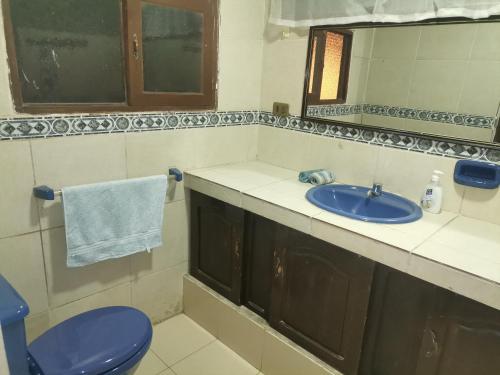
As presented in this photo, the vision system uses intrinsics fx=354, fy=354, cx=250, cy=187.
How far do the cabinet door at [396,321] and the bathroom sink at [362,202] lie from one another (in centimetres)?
30

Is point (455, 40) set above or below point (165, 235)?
above

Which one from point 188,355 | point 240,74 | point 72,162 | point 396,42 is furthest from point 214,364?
point 396,42

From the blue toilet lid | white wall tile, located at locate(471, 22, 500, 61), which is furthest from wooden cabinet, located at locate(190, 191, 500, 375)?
white wall tile, located at locate(471, 22, 500, 61)

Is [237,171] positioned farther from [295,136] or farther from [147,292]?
[147,292]

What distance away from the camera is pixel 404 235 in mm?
1216

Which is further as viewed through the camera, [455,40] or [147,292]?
[147,292]

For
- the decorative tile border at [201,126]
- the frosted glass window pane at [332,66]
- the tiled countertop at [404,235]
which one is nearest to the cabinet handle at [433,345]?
the tiled countertop at [404,235]

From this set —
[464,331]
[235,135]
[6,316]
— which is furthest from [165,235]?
[464,331]

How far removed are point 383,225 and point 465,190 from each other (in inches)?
17.2

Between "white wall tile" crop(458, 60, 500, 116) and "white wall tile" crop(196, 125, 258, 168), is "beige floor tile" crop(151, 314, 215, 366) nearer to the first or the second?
"white wall tile" crop(196, 125, 258, 168)

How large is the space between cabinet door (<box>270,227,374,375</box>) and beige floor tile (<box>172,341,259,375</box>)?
317mm

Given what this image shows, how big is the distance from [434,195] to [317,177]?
1.70ft

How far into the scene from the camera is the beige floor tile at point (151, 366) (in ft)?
5.49

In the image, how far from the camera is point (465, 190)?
1438 millimetres
